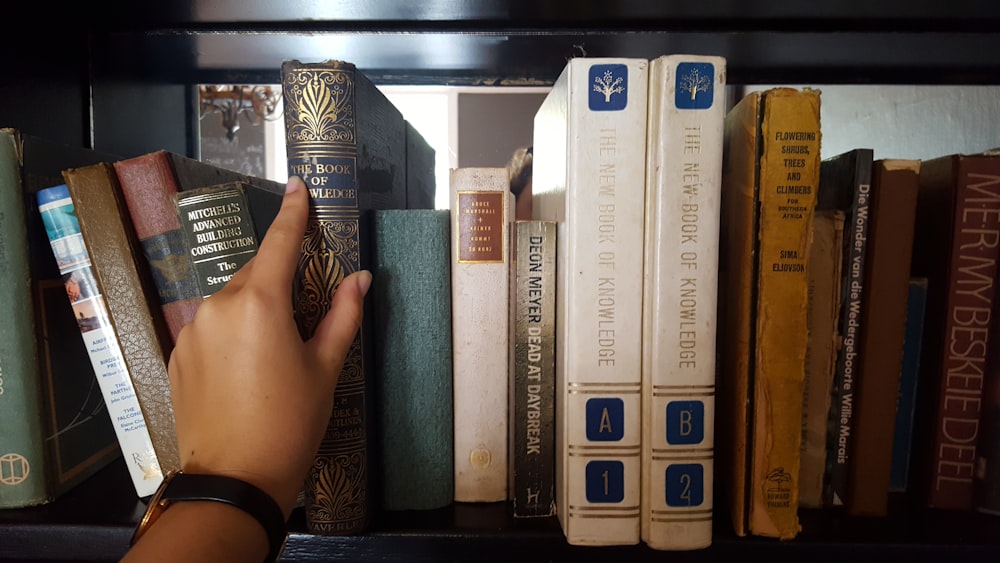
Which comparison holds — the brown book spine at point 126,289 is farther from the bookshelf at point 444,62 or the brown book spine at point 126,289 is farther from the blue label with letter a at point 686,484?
the blue label with letter a at point 686,484

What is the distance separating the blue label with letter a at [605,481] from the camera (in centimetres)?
45

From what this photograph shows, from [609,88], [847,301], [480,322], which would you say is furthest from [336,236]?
[847,301]

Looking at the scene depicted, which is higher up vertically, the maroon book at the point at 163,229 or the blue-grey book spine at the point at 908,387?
the maroon book at the point at 163,229

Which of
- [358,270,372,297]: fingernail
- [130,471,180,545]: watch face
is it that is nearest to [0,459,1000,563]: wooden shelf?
[130,471,180,545]: watch face

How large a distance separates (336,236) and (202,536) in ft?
0.79

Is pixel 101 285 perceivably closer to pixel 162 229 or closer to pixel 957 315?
pixel 162 229

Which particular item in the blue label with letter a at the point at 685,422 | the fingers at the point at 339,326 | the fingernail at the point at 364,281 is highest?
the fingernail at the point at 364,281

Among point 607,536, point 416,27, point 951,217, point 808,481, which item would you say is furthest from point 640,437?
point 416,27

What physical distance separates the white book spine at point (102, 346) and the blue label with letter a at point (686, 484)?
1.58ft

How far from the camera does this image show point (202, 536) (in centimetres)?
36

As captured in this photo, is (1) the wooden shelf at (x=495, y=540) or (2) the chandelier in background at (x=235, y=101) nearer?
(1) the wooden shelf at (x=495, y=540)

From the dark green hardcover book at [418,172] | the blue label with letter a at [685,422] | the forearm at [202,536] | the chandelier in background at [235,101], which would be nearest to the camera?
the forearm at [202,536]

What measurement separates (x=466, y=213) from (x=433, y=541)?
302 millimetres

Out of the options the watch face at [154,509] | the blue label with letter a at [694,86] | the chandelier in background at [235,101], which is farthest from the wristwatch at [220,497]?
the chandelier in background at [235,101]
